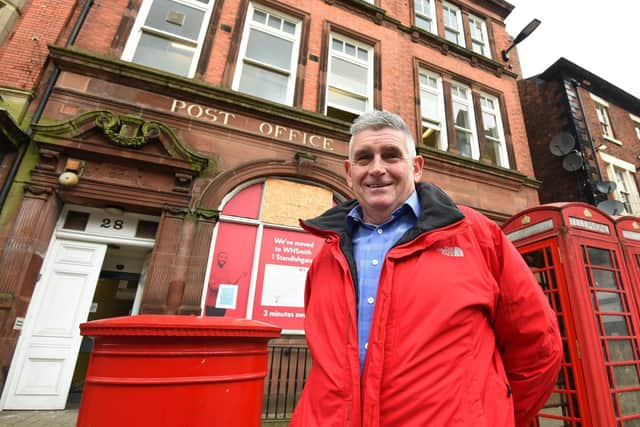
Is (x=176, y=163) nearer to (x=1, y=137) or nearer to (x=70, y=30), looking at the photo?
(x=1, y=137)

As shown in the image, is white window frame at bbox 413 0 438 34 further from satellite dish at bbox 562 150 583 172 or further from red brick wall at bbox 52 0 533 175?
satellite dish at bbox 562 150 583 172

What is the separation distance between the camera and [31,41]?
5945 mm

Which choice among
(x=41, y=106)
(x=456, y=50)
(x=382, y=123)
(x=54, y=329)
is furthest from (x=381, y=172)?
(x=456, y=50)

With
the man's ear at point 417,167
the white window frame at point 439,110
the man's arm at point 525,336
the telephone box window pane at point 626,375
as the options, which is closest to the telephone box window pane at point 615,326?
the telephone box window pane at point 626,375

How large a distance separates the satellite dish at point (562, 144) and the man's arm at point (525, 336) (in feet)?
48.5

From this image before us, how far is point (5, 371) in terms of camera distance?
449 centimetres

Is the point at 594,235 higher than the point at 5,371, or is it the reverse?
the point at 594,235

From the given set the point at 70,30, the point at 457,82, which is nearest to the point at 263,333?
the point at 70,30

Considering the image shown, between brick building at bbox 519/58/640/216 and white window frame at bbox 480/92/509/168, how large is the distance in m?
4.23

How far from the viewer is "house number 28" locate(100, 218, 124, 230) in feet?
19.2

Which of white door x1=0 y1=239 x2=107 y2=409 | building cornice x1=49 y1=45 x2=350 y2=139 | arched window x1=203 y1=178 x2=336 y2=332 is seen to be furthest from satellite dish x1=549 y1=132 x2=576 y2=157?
white door x1=0 y1=239 x2=107 y2=409

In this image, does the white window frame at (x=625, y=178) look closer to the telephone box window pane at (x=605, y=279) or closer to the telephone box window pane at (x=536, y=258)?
the telephone box window pane at (x=605, y=279)

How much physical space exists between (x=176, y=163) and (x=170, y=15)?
13.9 ft

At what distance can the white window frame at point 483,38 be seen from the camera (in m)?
12.0
